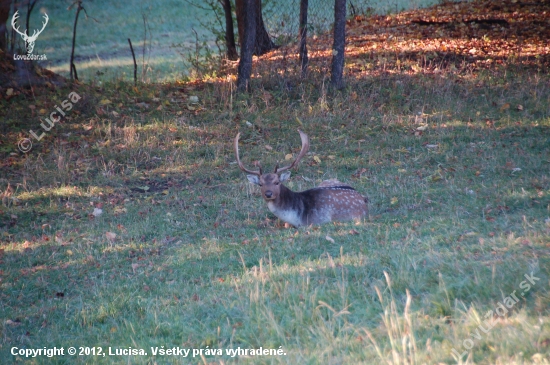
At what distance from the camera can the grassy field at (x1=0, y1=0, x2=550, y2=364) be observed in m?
5.47

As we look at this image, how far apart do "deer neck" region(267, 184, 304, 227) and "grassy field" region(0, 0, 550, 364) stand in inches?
11.0

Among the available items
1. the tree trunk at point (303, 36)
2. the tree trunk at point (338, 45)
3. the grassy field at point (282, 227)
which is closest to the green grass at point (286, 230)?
the grassy field at point (282, 227)

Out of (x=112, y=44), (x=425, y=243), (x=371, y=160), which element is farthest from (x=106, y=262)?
(x=112, y=44)

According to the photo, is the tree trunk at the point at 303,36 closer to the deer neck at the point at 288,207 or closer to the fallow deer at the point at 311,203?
the fallow deer at the point at 311,203

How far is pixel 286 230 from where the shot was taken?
9.21 metres

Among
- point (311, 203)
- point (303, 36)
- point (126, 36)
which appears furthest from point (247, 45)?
point (126, 36)

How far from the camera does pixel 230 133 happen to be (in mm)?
14109

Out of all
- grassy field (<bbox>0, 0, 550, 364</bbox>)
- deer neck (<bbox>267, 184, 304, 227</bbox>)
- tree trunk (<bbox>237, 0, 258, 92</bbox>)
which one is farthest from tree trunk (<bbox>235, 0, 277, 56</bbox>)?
deer neck (<bbox>267, 184, 304, 227</bbox>)

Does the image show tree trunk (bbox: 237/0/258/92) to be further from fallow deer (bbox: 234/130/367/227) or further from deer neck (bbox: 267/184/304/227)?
deer neck (bbox: 267/184/304/227)

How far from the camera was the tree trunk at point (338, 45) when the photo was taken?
608 inches

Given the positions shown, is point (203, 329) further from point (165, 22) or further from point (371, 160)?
point (165, 22)

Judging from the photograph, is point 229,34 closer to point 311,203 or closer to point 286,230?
point 311,203

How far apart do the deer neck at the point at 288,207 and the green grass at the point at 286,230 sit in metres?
0.30

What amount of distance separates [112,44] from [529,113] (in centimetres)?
2436
